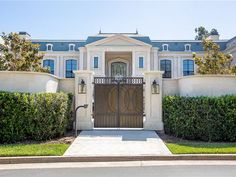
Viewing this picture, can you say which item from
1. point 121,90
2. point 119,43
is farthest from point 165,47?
point 121,90

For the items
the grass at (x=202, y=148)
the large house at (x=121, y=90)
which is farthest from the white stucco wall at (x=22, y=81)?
the grass at (x=202, y=148)

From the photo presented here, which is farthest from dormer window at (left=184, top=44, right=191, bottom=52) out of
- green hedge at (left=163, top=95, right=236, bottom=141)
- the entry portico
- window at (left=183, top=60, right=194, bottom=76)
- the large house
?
green hedge at (left=163, top=95, right=236, bottom=141)

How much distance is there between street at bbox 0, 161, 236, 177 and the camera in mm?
5684

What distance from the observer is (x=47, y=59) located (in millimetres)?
36062

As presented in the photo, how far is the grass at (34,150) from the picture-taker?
7.17 meters

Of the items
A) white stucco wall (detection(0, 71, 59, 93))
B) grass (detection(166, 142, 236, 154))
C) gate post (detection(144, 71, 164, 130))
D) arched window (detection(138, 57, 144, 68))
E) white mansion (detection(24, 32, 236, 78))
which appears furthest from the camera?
white mansion (detection(24, 32, 236, 78))

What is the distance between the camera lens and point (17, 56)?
607 inches

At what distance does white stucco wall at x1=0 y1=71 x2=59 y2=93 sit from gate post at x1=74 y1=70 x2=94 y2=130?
1585 millimetres

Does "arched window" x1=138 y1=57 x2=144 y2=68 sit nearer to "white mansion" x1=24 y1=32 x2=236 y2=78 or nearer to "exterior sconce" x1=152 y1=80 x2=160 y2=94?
"white mansion" x1=24 y1=32 x2=236 y2=78

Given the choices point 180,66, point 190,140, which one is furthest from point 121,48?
point 190,140

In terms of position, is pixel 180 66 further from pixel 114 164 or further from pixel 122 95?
pixel 114 164

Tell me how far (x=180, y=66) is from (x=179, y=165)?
3052cm

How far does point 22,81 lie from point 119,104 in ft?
14.1

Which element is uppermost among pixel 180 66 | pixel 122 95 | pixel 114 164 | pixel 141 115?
pixel 180 66
